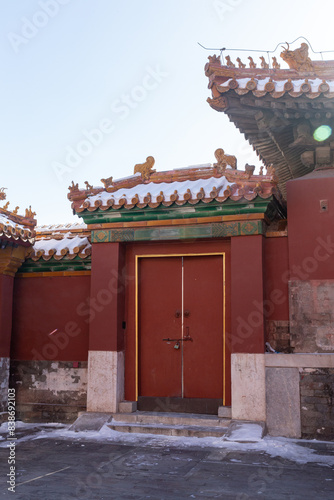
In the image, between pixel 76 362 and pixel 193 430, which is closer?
pixel 193 430

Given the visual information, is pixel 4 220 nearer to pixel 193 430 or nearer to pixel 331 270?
pixel 193 430

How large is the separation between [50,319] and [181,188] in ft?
10.7

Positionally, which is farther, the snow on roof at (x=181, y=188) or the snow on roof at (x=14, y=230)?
the snow on roof at (x=14, y=230)

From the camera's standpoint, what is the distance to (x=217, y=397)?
778cm

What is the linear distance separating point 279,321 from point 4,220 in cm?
465

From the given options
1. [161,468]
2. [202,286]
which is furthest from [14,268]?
[161,468]

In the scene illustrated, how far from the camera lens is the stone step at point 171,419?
7.32 metres

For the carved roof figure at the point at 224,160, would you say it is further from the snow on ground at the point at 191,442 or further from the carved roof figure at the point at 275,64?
the snow on ground at the point at 191,442

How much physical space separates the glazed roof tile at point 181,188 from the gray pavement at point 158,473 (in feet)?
11.4

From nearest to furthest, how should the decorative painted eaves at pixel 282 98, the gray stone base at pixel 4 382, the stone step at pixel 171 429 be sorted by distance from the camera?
the stone step at pixel 171 429, the decorative painted eaves at pixel 282 98, the gray stone base at pixel 4 382

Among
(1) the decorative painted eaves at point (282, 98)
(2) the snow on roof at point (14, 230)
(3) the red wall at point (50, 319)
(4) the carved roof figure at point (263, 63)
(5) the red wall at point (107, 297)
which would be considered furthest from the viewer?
(3) the red wall at point (50, 319)

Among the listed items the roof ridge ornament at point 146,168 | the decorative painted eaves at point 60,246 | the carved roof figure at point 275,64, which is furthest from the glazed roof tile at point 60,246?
the carved roof figure at point 275,64

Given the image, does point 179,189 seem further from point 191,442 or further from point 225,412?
point 191,442

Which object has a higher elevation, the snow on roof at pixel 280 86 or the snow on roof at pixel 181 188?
the snow on roof at pixel 280 86
